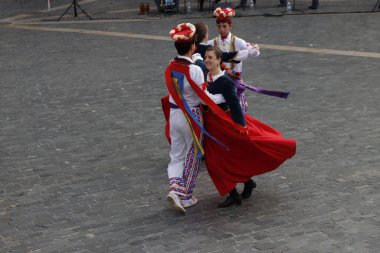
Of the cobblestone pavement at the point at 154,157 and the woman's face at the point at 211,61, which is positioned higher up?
the woman's face at the point at 211,61

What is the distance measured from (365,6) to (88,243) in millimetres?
17503

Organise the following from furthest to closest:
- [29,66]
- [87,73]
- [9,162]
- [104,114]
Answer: [29,66] < [87,73] < [104,114] < [9,162]

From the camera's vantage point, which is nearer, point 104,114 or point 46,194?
point 46,194

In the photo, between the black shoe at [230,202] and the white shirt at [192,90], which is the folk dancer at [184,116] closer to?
the white shirt at [192,90]

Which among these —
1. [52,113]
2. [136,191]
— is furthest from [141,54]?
[136,191]

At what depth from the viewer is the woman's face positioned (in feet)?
22.8

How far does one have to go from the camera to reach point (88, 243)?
6262 millimetres

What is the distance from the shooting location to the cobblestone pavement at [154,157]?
6371mm

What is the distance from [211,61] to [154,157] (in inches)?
82.9

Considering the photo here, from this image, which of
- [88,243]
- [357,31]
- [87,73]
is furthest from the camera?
[357,31]

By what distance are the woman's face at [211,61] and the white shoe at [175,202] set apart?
51.1 inches

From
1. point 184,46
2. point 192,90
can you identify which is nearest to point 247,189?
point 192,90

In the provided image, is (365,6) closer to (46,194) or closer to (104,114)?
(104,114)

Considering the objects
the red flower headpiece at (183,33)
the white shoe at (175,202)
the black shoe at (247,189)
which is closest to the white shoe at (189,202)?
the white shoe at (175,202)
